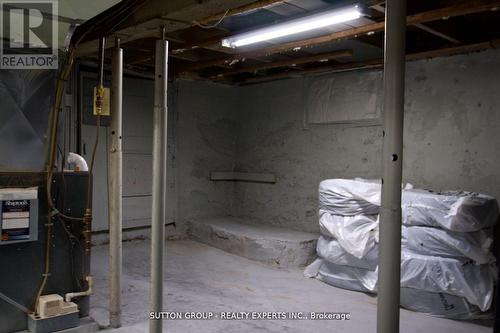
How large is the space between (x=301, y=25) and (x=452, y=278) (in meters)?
2.29

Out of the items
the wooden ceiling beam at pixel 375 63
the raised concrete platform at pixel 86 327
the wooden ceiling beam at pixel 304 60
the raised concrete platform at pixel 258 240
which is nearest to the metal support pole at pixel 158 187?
the raised concrete platform at pixel 86 327

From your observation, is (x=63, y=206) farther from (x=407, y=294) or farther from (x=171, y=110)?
(x=171, y=110)

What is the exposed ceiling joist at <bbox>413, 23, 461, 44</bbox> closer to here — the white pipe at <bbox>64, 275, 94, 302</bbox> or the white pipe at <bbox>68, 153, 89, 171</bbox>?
the white pipe at <bbox>68, 153, 89, 171</bbox>

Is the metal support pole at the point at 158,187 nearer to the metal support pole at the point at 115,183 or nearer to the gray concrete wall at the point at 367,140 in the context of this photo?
the metal support pole at the point at 115,183

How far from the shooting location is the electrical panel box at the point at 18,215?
2473 mm

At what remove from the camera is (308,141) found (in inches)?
207

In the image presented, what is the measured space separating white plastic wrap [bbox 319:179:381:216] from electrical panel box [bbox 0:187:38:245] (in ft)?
8.45

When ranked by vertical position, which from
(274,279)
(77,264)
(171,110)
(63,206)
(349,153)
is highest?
(171,110)

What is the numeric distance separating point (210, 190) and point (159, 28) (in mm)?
3784

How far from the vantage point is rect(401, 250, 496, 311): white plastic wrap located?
3109 millimetres

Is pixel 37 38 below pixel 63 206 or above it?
above

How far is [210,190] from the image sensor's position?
6.12 metres

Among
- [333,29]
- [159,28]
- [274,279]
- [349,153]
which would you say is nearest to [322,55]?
[333,29]

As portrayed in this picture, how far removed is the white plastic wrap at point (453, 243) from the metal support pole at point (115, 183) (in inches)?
94.2
